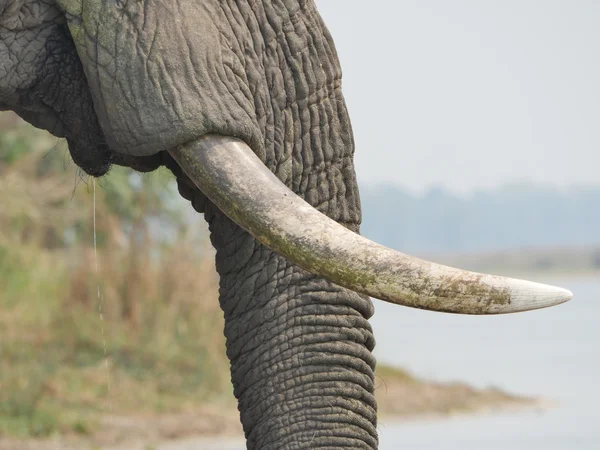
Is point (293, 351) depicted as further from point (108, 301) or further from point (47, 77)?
point (108, 301)

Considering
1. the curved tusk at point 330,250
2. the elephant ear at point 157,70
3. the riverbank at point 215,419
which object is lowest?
the curved tusk at point 330,250

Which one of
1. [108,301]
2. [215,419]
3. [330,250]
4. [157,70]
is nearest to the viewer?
[330,250]

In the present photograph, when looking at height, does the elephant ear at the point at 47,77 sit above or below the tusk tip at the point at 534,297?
above

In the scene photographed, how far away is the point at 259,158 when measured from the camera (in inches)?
133

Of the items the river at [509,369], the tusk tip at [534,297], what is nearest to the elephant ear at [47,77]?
the tusk tip at [534,297]

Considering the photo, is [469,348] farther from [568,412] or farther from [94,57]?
[94,57]

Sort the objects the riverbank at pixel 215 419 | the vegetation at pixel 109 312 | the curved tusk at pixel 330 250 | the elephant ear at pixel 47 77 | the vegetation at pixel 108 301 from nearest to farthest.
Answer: the curved tusk at pixel 330 250 < the elephant ear at pixel 47 77 < the riverbank at pixel 215 419 < the vegetation at pixel 109 312 < the vegetation at pixel 108 301

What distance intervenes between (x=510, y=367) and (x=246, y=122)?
1471 centimetres

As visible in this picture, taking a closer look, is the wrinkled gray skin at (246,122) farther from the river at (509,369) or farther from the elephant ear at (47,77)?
the river at (509,369)

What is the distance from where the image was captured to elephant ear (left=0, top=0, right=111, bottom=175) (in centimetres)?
344

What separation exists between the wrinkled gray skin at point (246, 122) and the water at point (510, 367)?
3.62 m

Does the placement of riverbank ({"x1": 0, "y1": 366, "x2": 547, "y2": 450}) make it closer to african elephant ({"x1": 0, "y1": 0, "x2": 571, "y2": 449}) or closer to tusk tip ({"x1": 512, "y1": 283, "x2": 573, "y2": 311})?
african elephant ({"x1": 0, "y1": 0, "x2": 571, "y2": 449})

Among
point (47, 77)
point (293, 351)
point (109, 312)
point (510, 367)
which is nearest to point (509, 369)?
point (510, 367)

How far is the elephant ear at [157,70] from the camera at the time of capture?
330 cm
